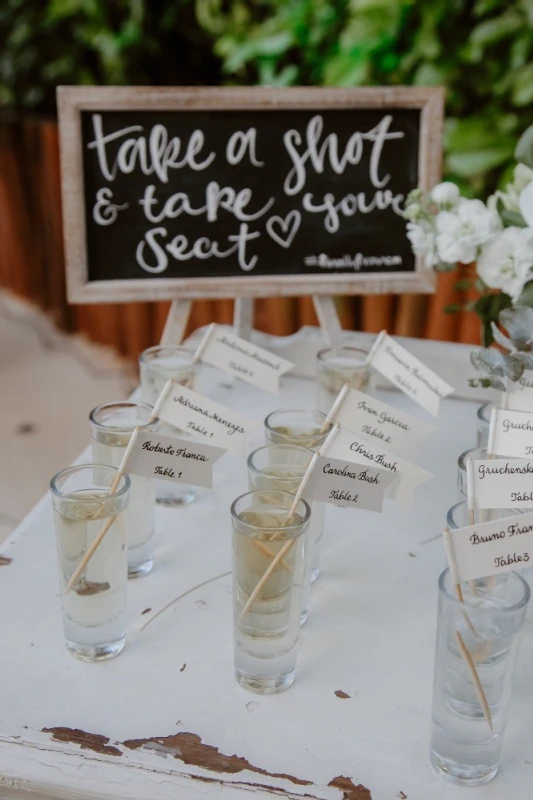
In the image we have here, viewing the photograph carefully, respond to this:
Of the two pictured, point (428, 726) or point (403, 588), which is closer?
point (428, 726)

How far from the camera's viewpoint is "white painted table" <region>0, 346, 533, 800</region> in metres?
0.78

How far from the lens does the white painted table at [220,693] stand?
0.78 meters

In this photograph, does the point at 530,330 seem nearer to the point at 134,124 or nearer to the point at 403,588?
the point at 403,588

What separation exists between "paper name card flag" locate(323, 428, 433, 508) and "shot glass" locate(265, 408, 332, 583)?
0.09 metres

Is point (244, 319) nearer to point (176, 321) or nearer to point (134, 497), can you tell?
point (176, 321)

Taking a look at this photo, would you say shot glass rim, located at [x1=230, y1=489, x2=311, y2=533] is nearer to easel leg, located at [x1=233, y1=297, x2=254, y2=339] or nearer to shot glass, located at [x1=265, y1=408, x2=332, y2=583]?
shot glass, located at [x1=265, y1=408, x2=332, y2=583]

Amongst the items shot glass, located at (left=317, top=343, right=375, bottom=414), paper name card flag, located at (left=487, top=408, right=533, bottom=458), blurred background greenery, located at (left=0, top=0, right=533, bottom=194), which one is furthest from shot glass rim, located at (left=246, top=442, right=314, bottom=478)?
blurred background greenery, located at (left=0, top=0, right=533, bottom=194)

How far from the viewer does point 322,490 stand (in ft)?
3.01

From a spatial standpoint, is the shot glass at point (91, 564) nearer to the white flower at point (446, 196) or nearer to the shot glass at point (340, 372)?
the shot glass at point (340, 372)

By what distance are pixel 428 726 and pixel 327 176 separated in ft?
3.41

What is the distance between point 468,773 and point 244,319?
3.40 ft

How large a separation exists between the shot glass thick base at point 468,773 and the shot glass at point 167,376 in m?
0.59

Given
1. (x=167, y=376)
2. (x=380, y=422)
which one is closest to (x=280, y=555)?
(x=380, y=422)

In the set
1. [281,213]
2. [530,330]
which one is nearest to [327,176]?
[281,213]
